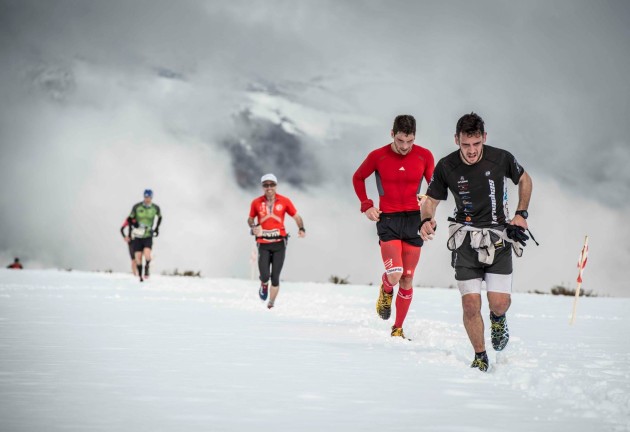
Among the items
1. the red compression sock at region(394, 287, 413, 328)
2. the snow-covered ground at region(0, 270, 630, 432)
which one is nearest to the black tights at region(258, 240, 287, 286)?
the snow-covered ground at region(0, 270, 630, 432)

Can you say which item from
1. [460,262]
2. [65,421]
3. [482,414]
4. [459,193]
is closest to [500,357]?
[460,262]

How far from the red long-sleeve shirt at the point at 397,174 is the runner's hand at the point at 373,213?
0.20 feet

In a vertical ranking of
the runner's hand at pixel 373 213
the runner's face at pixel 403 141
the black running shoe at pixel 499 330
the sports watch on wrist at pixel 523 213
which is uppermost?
the runner's face at pixel 403 141

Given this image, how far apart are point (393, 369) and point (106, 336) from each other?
3262 millimetres

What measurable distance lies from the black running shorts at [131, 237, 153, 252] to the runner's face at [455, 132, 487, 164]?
689 inches

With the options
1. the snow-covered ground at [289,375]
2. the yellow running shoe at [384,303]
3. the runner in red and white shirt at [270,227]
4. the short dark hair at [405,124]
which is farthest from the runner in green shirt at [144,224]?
the short dark hair at [405,124]

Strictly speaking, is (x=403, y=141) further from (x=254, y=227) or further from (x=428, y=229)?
(x=254, y=227)

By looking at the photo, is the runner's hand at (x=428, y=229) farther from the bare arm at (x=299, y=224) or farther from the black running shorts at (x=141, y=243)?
the black running shorts at (x=141, y=243)

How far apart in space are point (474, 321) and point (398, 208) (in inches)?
123

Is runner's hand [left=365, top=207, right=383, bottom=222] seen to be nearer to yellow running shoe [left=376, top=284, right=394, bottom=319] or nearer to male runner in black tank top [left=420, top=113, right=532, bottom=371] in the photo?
yellow running shoe [left=376, top=284, right=394, bottom=319]

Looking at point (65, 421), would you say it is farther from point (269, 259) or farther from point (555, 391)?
point (269, 259)

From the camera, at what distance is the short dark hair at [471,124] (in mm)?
6965

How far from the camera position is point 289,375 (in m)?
6.21

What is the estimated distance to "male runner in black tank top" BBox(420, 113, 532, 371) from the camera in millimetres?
7180
